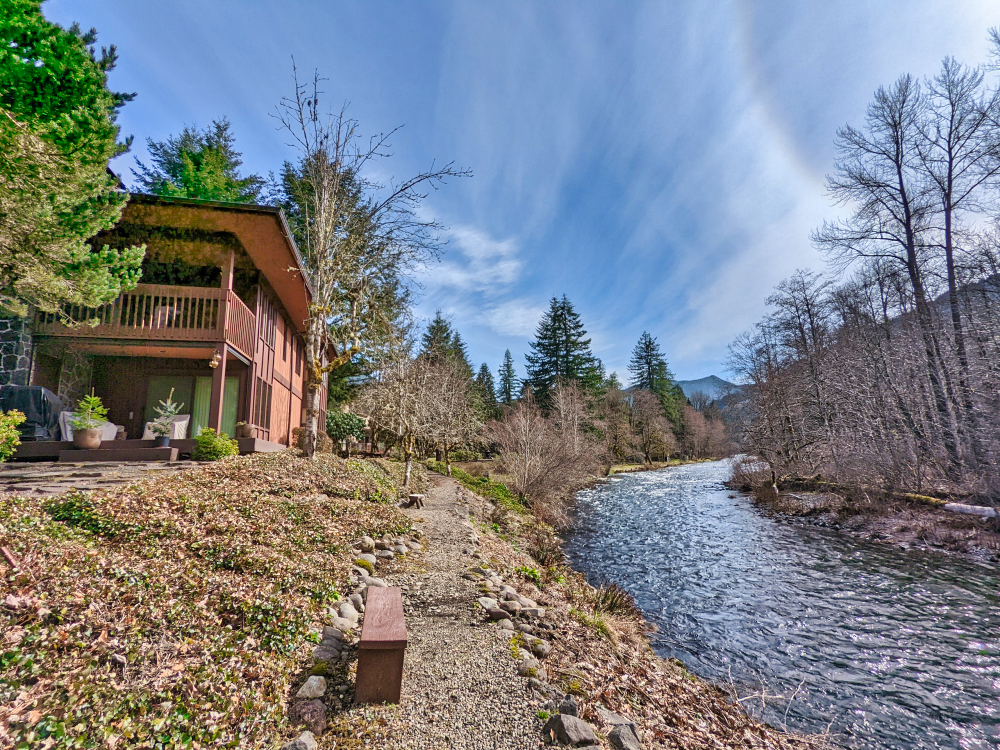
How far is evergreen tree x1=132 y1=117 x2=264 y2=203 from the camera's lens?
23.8 metres

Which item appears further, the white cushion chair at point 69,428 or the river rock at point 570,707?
the white cushion chair at point 69,428

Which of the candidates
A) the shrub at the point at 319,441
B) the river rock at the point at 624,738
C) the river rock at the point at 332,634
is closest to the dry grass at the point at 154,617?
the river rock at the point at 332,634

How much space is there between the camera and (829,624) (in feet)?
22.4

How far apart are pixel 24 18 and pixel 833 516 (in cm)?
2278

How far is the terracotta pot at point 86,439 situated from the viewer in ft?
27.7

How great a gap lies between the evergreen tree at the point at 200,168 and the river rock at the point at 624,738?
94.9 feet

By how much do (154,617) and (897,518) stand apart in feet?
55.7

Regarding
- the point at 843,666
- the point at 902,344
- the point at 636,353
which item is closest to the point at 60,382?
the point at 843,666

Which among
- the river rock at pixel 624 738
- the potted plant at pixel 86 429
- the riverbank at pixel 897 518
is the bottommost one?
the riverbank at pixel 897 518

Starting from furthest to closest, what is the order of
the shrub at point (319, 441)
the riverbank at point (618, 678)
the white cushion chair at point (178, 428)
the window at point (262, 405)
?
the shrub at point (319, 441) → the window at point (262, 405) → the white cushion chair at point (178, 428) → the riverbank at point (618, 678)

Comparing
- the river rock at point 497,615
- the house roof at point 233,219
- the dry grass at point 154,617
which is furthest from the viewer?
the house roof at point 233,219

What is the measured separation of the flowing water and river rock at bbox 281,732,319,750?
4.75m

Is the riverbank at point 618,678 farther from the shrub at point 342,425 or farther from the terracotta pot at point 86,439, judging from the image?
the shrub at point 342,425

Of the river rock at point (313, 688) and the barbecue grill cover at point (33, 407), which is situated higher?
Answer: the barbecue grill cover at point (33, 407)
